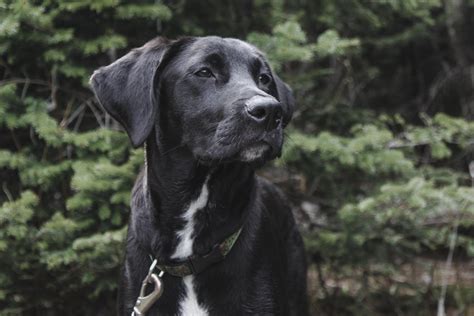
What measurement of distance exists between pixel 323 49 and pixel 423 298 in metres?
2.28

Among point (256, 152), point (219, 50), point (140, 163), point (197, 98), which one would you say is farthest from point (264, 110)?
point (140, 163)

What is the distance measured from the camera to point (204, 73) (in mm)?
3270

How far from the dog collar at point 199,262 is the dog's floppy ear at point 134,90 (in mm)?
578

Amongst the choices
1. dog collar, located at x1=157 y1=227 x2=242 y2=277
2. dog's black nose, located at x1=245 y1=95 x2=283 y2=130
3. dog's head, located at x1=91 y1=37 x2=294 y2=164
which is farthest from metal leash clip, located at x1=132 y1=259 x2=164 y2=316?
dog's black nose, located at x1=245 y1=95 x2=283 y2=130

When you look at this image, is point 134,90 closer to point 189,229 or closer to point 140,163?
point 189,229

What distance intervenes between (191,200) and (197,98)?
1.62 ft

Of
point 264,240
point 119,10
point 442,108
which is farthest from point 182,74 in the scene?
point 442,108

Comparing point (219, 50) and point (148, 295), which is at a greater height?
point (219, 50)

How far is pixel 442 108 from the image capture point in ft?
26.8

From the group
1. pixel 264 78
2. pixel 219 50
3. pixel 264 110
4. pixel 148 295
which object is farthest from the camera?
pixel 264 78

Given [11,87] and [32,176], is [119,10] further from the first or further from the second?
[32,176]

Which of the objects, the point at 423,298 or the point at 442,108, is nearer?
the point at 423,298

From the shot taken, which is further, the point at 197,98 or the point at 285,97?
the point at 285,97

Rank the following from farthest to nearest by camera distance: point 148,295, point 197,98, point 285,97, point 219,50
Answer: point 285,97 < point 219,50 < point 197,98 < point 148,295
